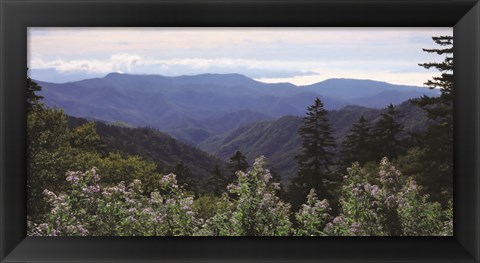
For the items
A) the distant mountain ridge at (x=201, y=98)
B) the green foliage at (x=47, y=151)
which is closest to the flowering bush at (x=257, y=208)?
the green foliage at (x=47, y=151)

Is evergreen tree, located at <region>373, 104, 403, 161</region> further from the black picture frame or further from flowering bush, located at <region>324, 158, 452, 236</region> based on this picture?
the black picture frame

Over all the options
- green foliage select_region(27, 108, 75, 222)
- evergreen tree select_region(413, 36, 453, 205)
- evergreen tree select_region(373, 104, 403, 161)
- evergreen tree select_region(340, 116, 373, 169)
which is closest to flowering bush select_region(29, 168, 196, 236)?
green foliage select_region(27, 108, 75, 222)

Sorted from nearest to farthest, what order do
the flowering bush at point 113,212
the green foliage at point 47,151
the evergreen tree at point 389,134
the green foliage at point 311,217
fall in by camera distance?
the flowering bush at point 113,212 < the green foliage at point 311,217 < the green foliage at point 47,151 < the evergreen tree at point 389,134

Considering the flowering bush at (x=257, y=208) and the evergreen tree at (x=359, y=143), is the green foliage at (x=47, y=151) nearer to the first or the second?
the flowering bush at (x=257, y=208)

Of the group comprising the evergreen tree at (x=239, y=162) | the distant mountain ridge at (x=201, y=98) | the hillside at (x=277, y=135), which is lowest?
the evergreen tree at (x=239, y=162)

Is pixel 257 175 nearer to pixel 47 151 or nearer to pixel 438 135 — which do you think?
pixel 47 151

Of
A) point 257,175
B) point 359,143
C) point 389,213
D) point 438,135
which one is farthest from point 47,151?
point 438,135

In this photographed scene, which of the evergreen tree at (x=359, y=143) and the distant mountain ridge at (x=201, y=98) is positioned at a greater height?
the distant mountain ridge at (x=201, y=98)
